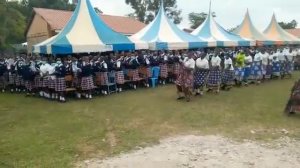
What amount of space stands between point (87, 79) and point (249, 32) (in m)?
16.7

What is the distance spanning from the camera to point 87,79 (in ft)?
41.8

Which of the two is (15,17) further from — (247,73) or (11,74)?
(247,73)

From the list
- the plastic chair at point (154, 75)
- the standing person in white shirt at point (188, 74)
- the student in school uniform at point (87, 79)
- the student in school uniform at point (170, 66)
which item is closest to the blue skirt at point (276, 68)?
the student in school uniform at point (170, 66)

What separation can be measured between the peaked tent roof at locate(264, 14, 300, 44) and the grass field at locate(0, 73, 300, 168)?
1587cm

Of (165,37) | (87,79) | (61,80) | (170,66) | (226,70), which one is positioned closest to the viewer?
(61,80)

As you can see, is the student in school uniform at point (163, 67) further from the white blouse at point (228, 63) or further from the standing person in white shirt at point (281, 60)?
the standing person in white shirt at point (281, 60)

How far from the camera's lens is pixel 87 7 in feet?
49.0

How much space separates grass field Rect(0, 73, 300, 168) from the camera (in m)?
7.00

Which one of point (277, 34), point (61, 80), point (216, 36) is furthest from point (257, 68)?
point (277, 34)

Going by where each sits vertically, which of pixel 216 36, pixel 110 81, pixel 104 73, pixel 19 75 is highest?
pixel 216 36

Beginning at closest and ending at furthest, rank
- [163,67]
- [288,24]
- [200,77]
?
[200,77], [163,67], [288,24]

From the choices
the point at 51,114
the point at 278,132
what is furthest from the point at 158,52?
the point at 278,132

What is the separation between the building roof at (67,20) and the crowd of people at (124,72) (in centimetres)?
1520

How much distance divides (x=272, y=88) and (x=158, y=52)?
548 centimetres
